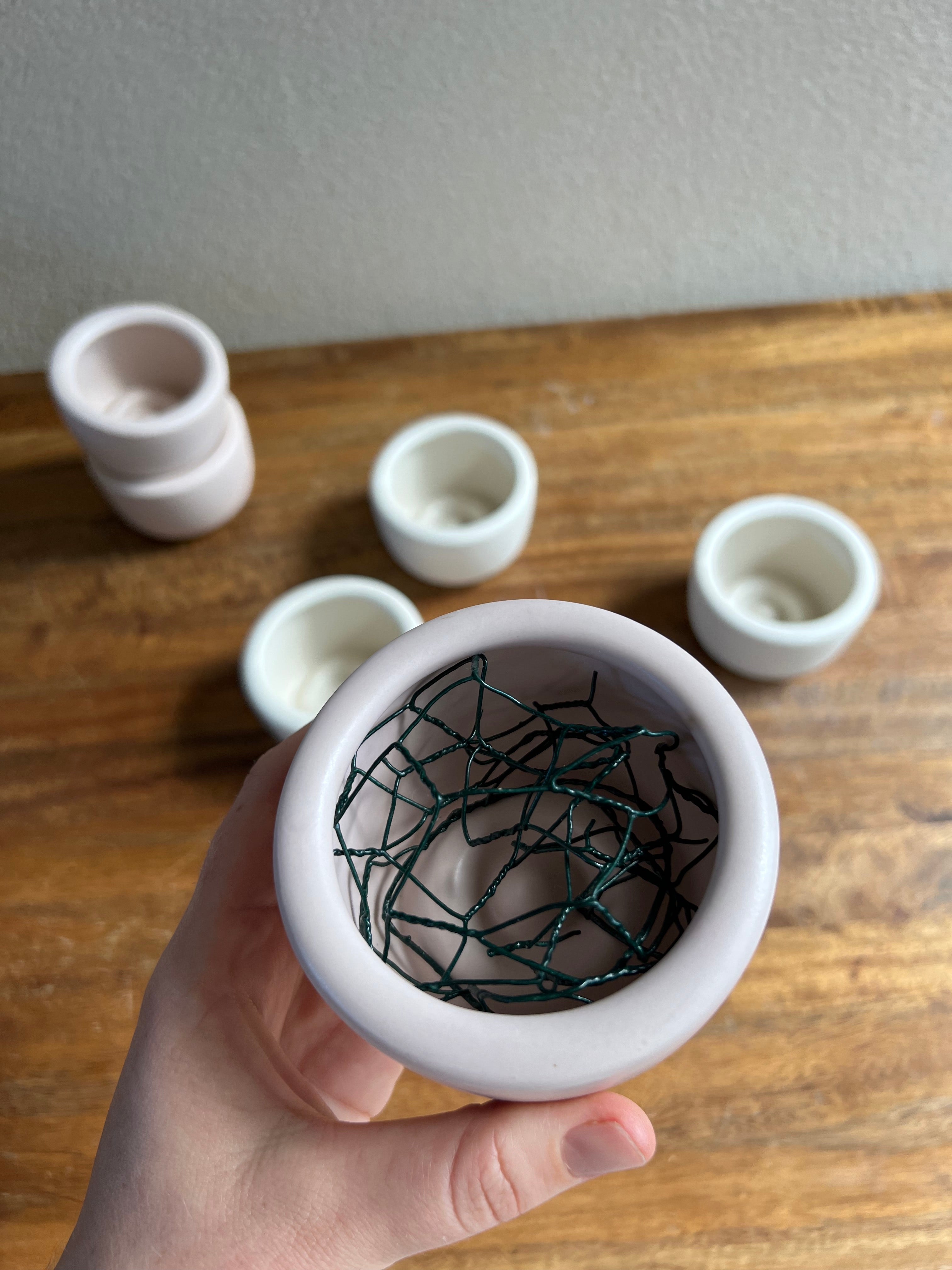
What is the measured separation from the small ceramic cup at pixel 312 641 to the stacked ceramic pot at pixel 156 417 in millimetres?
86

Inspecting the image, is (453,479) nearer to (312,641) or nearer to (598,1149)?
(312,641)

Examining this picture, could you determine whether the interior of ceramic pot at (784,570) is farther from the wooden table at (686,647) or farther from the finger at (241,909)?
the finger at (241,909)

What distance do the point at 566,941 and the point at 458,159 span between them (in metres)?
0.50

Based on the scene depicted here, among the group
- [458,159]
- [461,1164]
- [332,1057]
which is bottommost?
[332,1057]

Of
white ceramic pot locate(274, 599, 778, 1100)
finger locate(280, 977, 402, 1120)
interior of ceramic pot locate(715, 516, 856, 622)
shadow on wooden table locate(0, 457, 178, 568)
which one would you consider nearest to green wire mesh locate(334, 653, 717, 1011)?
white ceramic pot locate(274, 599, 778, 1100)

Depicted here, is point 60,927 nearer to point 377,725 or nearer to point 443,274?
point 377,725

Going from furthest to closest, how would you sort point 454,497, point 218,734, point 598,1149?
point 454,497 < point 218,734 < point 598,1149

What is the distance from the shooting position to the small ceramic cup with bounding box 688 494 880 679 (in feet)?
1.73

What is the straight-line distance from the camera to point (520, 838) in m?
0.32

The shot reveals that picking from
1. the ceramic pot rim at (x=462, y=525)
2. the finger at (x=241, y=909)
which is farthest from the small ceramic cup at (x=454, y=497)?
the finger at (x=241, y=909)

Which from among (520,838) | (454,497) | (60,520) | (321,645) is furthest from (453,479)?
(520,838)

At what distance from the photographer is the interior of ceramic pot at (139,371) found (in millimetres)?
615

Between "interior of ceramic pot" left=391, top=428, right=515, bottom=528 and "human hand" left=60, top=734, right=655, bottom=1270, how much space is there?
14.3 inches

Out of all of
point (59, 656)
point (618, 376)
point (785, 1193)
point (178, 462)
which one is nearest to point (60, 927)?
point (59, 656)
